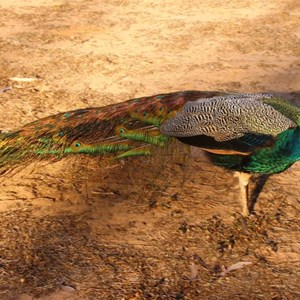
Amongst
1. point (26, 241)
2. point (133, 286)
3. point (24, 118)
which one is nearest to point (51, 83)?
point (24, 118)

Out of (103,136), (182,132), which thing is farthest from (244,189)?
(103,136)

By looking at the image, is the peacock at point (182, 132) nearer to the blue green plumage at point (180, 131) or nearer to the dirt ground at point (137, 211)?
the blue green plumage at point (180, 131)

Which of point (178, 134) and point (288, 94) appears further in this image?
point (288, 94)

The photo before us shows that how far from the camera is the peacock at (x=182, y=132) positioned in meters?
3.38

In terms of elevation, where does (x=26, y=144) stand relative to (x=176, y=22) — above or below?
above

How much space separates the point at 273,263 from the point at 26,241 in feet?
4.64

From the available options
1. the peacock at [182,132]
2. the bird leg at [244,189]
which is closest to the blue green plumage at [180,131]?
the peacock at [182,132]

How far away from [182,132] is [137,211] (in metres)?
0.65

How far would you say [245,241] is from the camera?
355 centimetres

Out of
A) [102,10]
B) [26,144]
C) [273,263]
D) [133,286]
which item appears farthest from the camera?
[102,10]

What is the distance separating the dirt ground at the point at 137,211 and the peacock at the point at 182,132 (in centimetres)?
19

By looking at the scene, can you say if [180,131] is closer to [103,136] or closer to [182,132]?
[182,132]

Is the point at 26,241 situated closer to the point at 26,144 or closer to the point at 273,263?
the point at 26,144

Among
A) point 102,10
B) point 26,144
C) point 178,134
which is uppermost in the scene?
point 178,134
